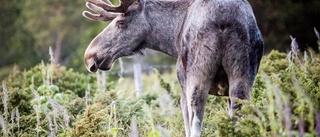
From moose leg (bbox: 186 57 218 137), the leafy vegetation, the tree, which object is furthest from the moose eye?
the tree

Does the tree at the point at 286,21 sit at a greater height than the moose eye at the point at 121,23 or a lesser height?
greater

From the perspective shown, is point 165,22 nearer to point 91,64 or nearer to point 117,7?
point 117,7

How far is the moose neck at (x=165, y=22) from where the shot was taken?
6.22 m

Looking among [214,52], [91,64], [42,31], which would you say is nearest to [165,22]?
[91,64]

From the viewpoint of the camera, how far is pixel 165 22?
20.8 ft

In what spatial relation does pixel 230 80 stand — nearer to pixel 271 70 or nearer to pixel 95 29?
pixel 271 70

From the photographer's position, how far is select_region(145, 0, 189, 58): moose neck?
6.22 metres

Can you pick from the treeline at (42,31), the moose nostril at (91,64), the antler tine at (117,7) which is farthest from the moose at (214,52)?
the treeline at (42,31)

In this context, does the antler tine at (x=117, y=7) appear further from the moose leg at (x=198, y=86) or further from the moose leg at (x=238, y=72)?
the moose leg at (x=238, y=72)

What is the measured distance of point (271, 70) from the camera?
8562 millimetres

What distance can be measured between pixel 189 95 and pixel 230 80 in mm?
401

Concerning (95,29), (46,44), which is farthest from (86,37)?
(46,44)

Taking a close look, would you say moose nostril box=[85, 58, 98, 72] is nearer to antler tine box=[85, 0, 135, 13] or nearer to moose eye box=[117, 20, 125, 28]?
moose eye box=[117, 20, 125, 28]

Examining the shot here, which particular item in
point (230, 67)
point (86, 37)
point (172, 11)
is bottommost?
point (230, 67)
